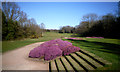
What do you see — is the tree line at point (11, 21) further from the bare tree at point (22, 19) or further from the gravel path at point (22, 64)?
the gravel path at point (22, 64)

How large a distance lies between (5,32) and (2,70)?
1744 cm

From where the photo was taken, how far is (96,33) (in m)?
25.5

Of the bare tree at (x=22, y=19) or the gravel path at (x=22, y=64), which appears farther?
the bare tree at (x=22, y=19)

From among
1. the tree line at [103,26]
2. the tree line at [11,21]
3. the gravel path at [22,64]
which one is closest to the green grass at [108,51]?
the gravel path at [22,64]

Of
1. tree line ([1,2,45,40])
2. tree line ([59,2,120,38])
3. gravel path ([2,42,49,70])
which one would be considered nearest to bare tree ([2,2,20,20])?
tree line ([1,2,45,40])

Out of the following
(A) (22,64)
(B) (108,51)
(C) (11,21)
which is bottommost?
(A) (22,64)

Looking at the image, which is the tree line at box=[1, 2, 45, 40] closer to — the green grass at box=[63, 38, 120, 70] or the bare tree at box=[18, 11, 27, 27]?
the bare tree at box=[18, 11, 27, 27]

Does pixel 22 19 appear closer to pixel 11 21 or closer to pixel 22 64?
pixel 11 21

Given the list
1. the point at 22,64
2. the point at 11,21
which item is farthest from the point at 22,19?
the point at 22,64

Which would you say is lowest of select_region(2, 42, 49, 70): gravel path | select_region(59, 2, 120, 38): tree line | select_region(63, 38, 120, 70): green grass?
select_region(2, 42, 49, 70): gravel path

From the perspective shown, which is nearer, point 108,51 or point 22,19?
point 108,51

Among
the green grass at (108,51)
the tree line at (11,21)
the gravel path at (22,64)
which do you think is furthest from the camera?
the tree line at (11,21)

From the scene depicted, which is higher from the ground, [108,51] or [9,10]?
[9,10]

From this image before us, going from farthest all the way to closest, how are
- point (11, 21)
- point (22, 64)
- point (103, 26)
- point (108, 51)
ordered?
point (103, 26) < point (11, 21) < point (22, 64) < point (108, 51)
